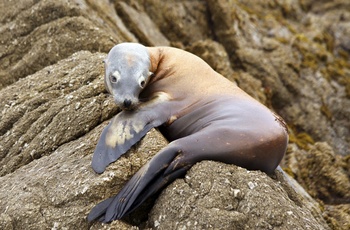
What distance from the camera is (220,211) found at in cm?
566

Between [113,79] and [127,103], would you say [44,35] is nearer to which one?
[113,79]

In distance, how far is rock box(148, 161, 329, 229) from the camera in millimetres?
5621

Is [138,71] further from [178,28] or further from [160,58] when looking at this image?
[178,28]

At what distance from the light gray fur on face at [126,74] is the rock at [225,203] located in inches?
45.8

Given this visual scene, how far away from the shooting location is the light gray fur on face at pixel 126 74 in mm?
6844

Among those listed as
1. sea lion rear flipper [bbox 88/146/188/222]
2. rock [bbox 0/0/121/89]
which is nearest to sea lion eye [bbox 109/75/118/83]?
sea lion rear flipper [bbox 88/146/188/222]

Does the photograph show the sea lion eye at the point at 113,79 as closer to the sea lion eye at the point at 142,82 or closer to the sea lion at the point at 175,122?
the sea lion at the point at 175,122

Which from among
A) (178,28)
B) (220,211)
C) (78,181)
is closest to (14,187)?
(78,181)

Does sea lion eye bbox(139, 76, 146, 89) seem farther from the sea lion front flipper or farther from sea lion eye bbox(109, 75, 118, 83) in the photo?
the sea lion front flipper

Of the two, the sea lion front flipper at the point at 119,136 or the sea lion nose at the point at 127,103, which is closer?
the sea lion front flipper at the point at 119,136

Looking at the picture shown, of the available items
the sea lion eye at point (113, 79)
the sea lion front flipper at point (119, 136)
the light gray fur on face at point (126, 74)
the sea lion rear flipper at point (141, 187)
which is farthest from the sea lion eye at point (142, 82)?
the sea lion rear flipper at point (141, 187)

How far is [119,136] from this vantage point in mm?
6527

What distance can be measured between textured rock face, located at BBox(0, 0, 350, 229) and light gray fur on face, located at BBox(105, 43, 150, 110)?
13.0 inches

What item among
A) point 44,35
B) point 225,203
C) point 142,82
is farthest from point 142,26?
point 225,203
